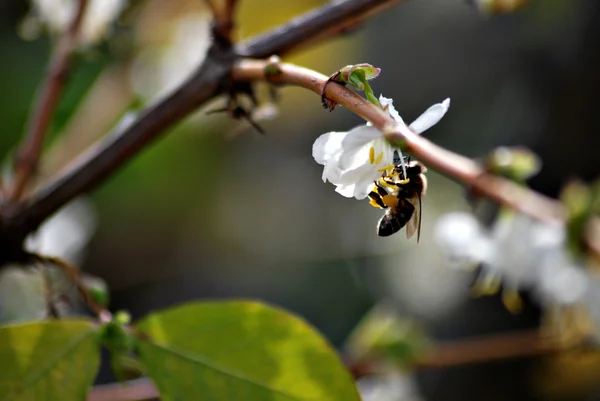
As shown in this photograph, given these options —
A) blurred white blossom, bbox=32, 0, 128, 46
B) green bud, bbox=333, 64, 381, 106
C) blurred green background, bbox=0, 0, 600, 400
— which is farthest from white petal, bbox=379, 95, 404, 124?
blurred green background, bbox=0, 0, 600, 400

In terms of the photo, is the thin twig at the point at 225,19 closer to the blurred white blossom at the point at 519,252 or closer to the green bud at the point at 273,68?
the green bud at the point at 273,68

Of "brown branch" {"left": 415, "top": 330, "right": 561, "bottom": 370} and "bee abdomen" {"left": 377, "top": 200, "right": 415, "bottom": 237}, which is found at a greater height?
"bee abdomen" {"left": 377, "top": 200, "right": 415, "bottom": 237}

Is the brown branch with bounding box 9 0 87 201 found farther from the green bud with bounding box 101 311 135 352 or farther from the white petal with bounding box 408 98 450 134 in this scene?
the white petal with bounding box 408 98 450 134

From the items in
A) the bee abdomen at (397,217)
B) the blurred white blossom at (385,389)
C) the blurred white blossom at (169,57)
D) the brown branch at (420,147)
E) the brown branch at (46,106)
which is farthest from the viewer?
the blurred white blossom at (169,57)

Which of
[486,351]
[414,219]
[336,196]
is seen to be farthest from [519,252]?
[336,196]

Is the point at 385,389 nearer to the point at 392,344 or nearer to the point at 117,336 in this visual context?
the point at 392,344

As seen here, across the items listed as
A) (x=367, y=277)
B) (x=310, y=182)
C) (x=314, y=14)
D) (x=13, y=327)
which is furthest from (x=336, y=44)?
(x=13, y=327)

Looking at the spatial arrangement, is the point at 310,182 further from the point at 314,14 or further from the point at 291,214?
the point at 314,14

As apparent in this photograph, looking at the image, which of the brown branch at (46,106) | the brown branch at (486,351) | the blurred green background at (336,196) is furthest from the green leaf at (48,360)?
the blurred green background at (336,196)
